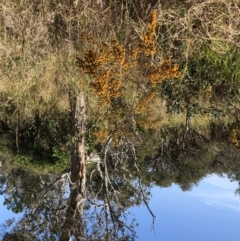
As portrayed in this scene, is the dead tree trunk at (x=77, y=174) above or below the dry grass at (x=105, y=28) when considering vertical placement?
below

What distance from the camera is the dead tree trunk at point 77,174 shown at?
661 cm

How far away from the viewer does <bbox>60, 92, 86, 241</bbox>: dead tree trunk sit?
21.7 feet

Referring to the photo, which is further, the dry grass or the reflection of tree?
the reflection of tree

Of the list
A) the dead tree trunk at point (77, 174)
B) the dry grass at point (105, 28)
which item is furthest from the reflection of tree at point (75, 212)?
the dry grass at point (105, 28)

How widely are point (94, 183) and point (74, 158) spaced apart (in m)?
1.43

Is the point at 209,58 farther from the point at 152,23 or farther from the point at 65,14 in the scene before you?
the point at 65,14

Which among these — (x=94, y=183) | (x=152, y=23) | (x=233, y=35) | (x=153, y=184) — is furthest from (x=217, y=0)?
(x=153, y=184)

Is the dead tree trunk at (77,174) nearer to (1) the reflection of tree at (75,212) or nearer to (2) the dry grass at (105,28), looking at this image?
(1) the reflection of tree at (75,212)

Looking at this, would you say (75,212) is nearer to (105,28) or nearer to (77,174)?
(77,174)

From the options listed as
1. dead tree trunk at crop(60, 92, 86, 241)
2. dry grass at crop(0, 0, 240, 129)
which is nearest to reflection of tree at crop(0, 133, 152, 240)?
dead tree trunk at crop(60, 92, 86, 241)

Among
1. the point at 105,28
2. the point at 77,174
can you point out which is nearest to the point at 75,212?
the point at 77,174

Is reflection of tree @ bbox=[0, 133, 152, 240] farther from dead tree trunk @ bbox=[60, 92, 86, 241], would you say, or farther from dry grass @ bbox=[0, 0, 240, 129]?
dry grass @ bbox=[0, 0, 240, 129]

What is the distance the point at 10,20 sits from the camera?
16.3 ft

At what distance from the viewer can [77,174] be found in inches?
293
